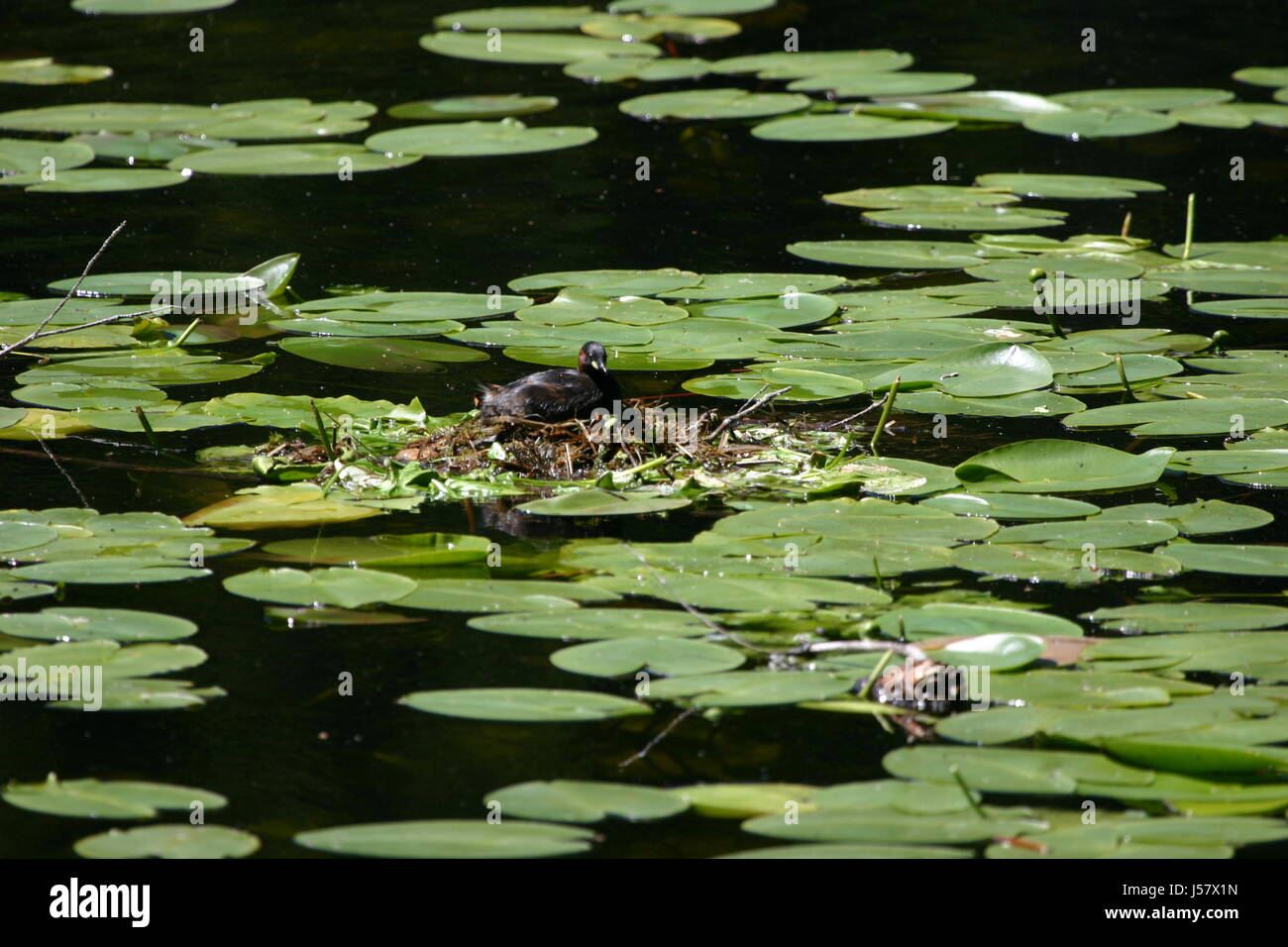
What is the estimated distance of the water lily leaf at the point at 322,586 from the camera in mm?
4238

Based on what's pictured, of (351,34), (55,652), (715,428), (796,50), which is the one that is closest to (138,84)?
(351,34)

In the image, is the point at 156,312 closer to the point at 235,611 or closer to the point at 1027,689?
the point at 235,611

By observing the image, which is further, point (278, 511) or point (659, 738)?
point (278, 511)

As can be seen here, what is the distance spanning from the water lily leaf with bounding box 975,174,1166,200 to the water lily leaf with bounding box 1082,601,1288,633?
4579 millimetres

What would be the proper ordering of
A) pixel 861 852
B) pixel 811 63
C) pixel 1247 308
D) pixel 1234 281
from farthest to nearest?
pixel 811 63 < pixel 1234 281 < pixel 1247 308 < pixel 861 852

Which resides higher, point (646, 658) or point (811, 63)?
point (811, 63)

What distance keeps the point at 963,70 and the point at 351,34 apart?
422 centimetres

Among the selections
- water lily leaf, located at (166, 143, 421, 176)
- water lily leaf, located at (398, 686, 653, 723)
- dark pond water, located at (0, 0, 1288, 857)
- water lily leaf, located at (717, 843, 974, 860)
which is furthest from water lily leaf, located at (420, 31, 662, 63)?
water lily leaf, located at (717, 843, 974, 860)

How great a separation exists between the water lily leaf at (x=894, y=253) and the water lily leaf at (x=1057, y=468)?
90.8 inches

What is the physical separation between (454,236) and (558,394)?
3111 millimetres

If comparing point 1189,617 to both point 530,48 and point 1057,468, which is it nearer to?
point 1057,468

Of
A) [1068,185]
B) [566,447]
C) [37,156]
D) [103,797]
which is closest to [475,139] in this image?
[37,156]

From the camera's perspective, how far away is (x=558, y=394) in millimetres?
5312

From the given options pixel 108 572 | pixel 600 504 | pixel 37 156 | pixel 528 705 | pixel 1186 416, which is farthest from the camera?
pixel 37 156
